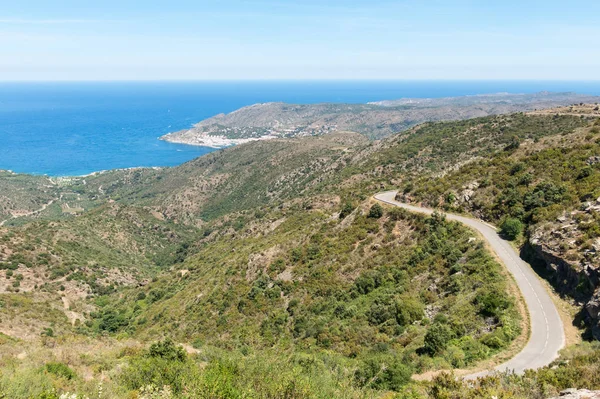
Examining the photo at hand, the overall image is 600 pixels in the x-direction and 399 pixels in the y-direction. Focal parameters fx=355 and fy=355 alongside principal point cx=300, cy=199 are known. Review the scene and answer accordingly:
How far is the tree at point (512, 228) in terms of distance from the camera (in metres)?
31.2

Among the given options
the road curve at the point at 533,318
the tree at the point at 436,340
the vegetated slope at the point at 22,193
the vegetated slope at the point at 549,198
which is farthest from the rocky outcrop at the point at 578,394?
the vegetated slope at the point at 22,193

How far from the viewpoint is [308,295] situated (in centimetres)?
3469

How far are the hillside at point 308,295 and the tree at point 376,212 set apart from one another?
0.13 meters

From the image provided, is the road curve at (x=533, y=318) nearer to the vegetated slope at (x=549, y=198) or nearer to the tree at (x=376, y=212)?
the vegetated slope at (x=549, y=198)

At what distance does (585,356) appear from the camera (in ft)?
48.8

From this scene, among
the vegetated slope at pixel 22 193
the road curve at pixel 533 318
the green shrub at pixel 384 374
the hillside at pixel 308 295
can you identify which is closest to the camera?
the hillside at pixel 308 295

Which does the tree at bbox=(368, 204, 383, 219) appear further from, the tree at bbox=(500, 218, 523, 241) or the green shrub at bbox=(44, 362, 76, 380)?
the green shrub at bbox=(44, 362, 76, 380)

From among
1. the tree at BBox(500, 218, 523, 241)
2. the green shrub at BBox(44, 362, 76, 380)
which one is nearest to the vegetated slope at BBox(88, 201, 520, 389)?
the tree at BBox(500, 218, 523, 241)

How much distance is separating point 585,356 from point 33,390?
22173 millimetres

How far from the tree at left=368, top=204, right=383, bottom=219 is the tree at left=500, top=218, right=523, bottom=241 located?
503 inches

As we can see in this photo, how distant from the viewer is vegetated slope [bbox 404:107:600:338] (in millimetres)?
22672

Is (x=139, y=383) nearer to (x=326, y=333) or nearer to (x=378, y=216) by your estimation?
(x=326, y=333)

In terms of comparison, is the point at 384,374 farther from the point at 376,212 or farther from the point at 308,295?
the point at 376,212

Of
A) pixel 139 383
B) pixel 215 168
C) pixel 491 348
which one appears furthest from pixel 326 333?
pixel 215 168
